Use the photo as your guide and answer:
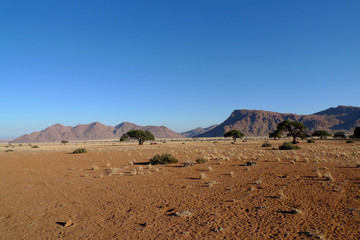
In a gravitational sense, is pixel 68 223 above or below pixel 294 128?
below

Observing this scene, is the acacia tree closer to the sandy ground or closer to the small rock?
the sandy ground

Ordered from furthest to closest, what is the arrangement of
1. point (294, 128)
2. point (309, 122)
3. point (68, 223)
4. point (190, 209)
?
1. point (309, 122)
2. point (294, 128)
3. point (190, 209)
4. point (68, 223)

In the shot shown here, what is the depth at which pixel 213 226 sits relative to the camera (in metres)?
6.59

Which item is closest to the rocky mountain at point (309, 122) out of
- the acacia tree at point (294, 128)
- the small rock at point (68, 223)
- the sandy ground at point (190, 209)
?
the acacia tree at point (294, 128)

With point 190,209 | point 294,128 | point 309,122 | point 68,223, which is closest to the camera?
point 68,223

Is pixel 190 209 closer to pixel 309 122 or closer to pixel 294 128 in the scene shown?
pixel 294 128

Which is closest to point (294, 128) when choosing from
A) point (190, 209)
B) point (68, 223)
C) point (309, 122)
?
point (190, 209)

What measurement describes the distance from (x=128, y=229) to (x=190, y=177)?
7893 millimetres

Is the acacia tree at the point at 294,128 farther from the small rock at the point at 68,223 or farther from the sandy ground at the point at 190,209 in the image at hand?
the small rock at the point at 68,223

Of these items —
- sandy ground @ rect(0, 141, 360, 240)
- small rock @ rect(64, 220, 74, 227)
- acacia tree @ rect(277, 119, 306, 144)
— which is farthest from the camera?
acacia tree @ rect(277, 119, 306, 144)

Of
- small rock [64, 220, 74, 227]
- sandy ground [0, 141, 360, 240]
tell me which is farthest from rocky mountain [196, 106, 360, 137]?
small rock [64, 220, 74, 227]

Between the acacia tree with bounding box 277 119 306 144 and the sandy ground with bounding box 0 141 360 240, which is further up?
the acacia tree with bounding box 277 119 306 144

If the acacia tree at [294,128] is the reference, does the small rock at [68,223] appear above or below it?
below

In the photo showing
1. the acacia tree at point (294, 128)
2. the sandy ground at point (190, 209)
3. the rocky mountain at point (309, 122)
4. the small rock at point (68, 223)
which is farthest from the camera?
the rocky mountain at point (309, 122)
